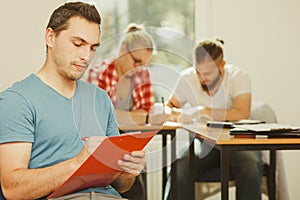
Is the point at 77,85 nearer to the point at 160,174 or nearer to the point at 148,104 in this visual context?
the point at 148,104

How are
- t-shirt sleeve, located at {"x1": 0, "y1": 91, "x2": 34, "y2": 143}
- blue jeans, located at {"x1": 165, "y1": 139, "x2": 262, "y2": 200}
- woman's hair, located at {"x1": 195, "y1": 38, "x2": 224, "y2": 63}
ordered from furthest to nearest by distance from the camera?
woman's hair, located at {"x1": 195, "y1": 38, "x2": 224, "y2": 63}
blue jeans, located at {"x1": 165, "y1": 139, "x2": 262, "y2": 200}
t-shirt sleeve, located at {"x1": 0, "y1": 91, "x2": 34, "y2": 143}

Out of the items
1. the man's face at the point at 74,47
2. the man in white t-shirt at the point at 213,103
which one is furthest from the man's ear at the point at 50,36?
the man in white t-shirt at the point at 213,103

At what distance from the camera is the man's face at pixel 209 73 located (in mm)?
3184

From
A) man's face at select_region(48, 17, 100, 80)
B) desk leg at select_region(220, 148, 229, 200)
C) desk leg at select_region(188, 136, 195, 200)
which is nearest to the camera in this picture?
man's face at select_region(48, 17, 100, 80)

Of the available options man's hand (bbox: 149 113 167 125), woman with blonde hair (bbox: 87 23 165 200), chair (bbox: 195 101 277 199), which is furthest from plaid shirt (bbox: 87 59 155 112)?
chair (bbox: 195 101 277 199)

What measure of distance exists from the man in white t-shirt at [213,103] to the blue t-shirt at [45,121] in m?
1.31

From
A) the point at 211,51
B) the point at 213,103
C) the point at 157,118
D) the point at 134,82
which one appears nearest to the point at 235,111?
the point at 213,103

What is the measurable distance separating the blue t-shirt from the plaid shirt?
120 centimetres

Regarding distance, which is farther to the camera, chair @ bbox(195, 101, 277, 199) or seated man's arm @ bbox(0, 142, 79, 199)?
chair @ bbox(195, 101, 277, 199)

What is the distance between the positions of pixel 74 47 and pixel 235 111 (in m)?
1.65

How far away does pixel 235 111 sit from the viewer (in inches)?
123

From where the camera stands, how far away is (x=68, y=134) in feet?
5.29

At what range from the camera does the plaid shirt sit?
2.93 m

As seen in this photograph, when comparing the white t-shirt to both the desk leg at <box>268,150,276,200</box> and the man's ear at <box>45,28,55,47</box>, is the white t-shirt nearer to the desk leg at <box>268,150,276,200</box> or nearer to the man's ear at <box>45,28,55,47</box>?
the desk leg at <box>268,150,276,200</box>
